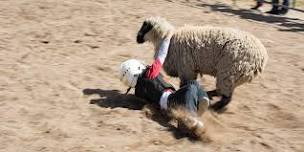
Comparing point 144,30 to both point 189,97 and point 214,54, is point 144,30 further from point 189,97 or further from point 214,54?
point 189,97

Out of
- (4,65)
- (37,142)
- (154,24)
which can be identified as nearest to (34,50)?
(4,65)

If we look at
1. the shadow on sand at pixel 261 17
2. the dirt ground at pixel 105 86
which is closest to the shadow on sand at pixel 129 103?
the dirt ground at pixel 105 86

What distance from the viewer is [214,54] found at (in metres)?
7.43

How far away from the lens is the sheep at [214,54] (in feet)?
23.8

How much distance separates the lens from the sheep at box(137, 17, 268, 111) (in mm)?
7266

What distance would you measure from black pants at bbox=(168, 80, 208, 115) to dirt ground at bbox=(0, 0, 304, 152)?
11.3 inches

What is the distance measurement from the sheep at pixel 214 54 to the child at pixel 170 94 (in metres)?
0.41

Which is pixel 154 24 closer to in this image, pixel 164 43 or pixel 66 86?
pixel 164 43

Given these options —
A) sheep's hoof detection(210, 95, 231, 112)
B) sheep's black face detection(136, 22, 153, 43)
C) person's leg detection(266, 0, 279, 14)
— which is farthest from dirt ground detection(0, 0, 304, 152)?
person's leg detection(266, 0, 279, 14)

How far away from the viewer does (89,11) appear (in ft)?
39.8

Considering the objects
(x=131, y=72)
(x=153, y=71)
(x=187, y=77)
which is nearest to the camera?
(x=153, y=71)

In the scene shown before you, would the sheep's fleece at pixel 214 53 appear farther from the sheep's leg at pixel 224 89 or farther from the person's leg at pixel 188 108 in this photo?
the person's leg at pixel 188 108

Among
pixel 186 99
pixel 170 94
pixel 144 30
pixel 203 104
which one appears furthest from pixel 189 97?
pixel 144 30

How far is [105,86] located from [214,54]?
1.66 metres
